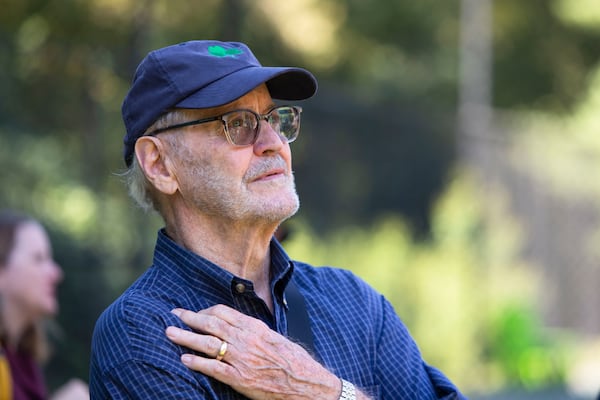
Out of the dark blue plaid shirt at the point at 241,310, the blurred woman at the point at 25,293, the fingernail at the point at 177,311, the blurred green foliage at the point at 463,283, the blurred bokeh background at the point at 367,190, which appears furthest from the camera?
the blurred green foliage at the point at 463,283

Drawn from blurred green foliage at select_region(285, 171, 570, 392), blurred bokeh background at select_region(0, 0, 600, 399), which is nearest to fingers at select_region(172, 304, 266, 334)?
blurred bokeh background at select_region(0, 0, 600, 399)

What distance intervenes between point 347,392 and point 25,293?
2.79 metres

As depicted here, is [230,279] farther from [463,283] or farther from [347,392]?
[463,283]

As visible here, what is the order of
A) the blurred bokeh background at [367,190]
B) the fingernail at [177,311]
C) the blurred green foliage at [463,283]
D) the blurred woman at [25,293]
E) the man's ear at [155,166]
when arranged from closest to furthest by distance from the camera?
the fingernail at [177,311], the man's ear at [155,166], the blurred woman at [25,293], the blurred bokeh background at [367,190], the blurred green foliage at [463,283]

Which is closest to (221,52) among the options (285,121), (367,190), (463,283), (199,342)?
(285,121)

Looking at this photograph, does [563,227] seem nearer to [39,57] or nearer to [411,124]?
[411,124]

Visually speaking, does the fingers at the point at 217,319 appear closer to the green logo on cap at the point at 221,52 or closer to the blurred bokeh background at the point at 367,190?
the green logo on cap at the point at 221,52

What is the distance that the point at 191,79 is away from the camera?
8.56 feet

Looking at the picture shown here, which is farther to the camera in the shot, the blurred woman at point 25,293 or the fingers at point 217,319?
the blurred woman at point 25,293

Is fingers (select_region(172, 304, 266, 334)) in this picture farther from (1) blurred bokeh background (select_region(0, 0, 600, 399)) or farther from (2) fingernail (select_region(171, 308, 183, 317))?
(1) blurred bokeh background (select_region(0, 0, 600, 399))

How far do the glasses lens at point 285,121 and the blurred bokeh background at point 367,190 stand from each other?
1.54 metres

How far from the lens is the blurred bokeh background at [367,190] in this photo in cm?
727

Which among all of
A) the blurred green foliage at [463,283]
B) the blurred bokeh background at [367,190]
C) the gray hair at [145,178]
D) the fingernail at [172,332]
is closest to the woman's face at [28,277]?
the blurred bokeh background at [367,190]

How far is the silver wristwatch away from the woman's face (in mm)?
2745
